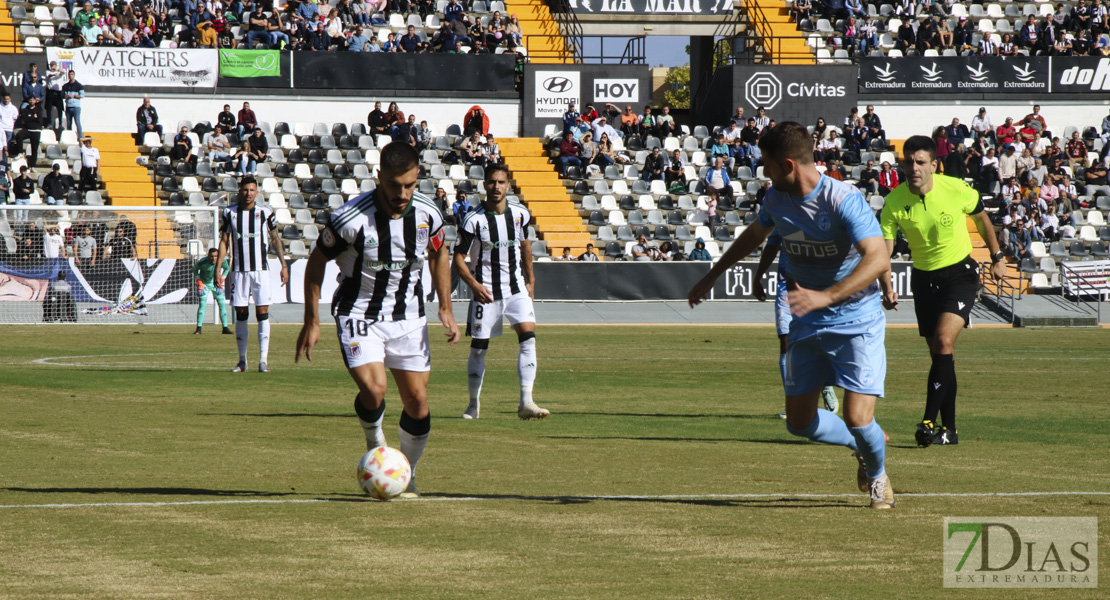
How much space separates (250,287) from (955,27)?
33.5 metres

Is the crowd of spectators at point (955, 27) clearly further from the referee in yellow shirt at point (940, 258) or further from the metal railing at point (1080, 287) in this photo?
the referee in yellow shirt at point (940, 258)

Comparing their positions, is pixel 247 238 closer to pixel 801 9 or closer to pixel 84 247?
pixel 84 247

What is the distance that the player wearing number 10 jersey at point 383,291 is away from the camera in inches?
297

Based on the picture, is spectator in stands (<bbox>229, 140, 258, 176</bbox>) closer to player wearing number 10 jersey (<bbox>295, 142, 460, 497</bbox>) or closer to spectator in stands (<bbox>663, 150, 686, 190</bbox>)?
spectator in stands (<bbox>663, 150, 686, 190</bbox>)

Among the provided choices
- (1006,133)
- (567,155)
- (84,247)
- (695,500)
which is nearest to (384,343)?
(695,500)

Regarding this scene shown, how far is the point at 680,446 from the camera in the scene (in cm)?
1044

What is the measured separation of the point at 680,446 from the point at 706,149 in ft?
101

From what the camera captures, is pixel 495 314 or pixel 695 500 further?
pixel 495 314

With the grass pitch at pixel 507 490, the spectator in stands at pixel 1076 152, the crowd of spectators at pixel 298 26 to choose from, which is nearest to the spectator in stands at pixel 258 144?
the crowd of spectators at pixel 298 26

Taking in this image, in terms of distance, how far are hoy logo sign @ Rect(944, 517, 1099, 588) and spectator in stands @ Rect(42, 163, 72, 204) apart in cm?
2980

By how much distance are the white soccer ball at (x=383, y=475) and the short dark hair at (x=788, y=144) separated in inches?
110

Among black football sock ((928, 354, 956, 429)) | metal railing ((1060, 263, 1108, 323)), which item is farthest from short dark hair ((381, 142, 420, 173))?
metal railing ((1060, 263, 1108, 323))

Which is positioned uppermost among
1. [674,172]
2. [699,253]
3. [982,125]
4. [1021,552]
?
[982,125]

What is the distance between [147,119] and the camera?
3659 cm
